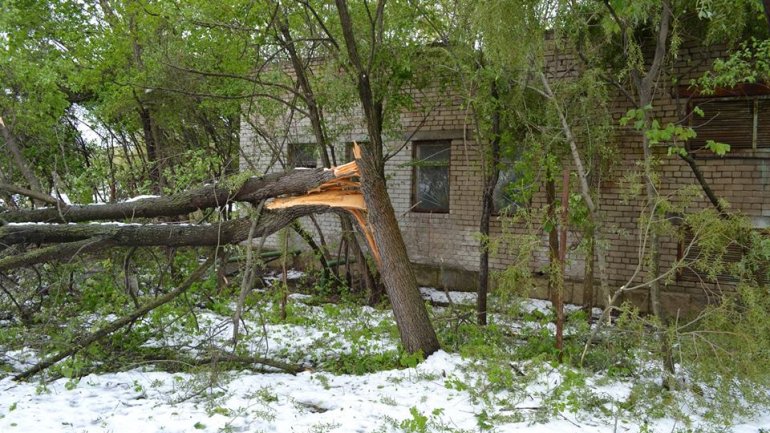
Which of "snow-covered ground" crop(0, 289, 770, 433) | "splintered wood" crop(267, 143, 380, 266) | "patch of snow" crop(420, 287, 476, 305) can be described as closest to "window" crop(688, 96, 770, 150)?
"patch of snow" crop(420, 287, 476, 305)

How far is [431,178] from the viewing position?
11172mm

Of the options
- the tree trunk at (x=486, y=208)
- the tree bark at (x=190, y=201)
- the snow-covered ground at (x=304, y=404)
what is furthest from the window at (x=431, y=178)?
the snow-covered ground at (x=304, y=404)

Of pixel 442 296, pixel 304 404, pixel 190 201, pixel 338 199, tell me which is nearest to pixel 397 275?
pixel 338 199

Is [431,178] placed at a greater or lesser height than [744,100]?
lesser

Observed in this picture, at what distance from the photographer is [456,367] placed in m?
5.71

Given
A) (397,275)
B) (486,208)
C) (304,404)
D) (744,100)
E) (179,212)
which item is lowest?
(304,404)

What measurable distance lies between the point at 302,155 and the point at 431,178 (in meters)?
2.71

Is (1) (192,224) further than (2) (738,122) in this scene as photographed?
No

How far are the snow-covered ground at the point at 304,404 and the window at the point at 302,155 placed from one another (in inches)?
213

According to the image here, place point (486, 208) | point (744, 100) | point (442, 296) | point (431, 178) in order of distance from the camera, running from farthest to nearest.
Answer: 1. point (431, 178)
2. point (442, 296)
3. point (744, 100)
4. point (486, 208)

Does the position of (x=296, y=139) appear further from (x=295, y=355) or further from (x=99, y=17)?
(x=295, y=355)

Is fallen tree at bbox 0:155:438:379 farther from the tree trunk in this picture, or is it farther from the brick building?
the tree trunk

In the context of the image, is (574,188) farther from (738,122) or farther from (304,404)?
(304,404)

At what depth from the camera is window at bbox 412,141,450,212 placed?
10977 millimetres
